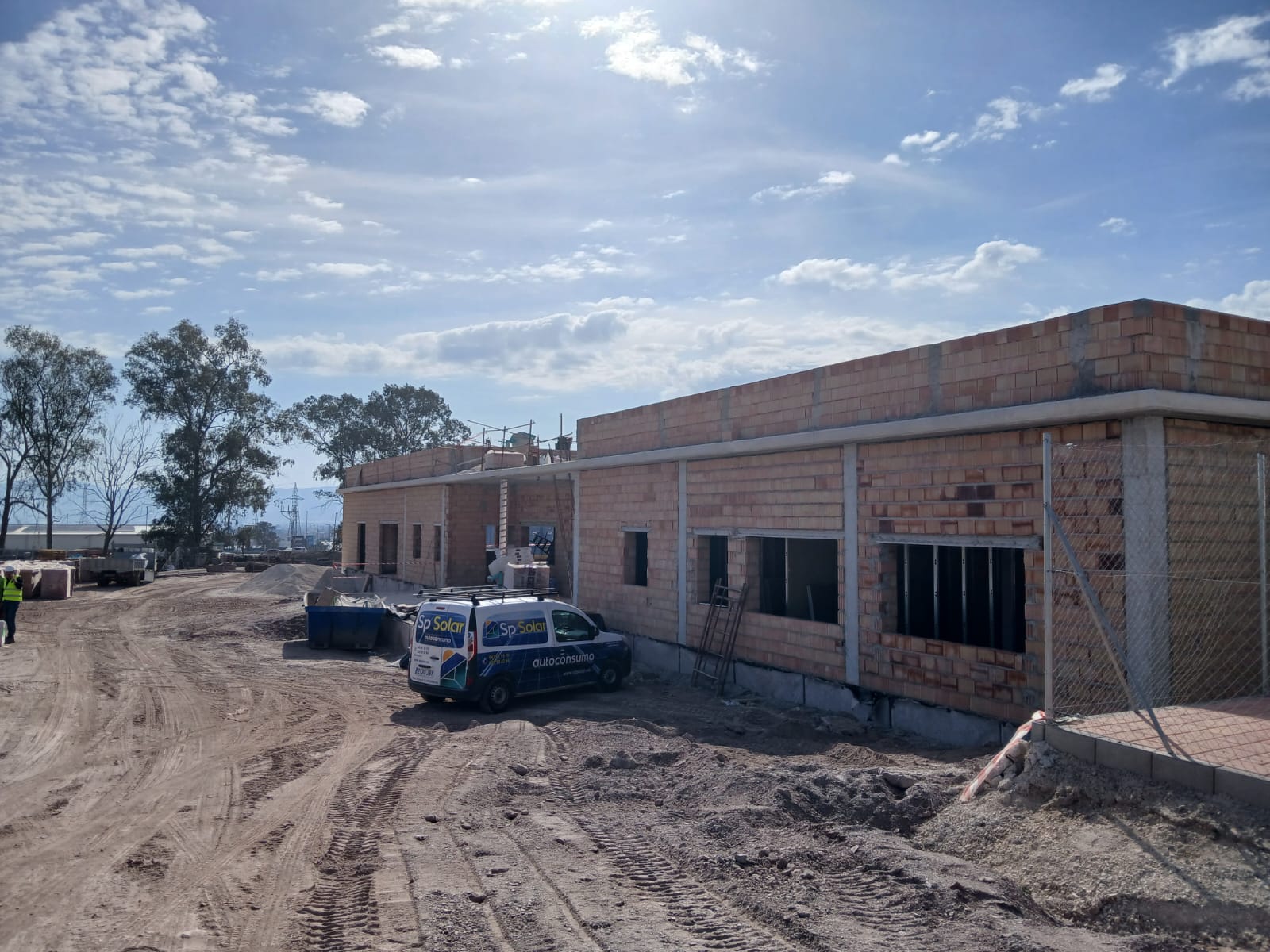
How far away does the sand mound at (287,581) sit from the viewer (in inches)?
1366

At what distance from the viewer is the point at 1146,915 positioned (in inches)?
206

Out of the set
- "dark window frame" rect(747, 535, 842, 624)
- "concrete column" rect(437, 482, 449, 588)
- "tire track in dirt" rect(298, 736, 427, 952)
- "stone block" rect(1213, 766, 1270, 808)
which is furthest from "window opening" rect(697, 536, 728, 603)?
"concrete column" rect(437, 482, 449, 588)

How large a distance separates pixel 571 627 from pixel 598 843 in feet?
24.9

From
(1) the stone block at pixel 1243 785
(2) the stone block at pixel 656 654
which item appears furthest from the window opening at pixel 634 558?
(1) the stone block at pixel 1243 785

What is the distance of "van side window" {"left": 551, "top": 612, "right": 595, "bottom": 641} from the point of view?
48.2ft

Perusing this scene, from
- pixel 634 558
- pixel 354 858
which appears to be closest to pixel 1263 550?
pixel 354 858

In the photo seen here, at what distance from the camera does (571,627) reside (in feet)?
48.9

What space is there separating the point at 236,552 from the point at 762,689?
193 ft

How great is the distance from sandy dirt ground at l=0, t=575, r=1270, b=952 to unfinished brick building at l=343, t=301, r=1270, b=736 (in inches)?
49.6

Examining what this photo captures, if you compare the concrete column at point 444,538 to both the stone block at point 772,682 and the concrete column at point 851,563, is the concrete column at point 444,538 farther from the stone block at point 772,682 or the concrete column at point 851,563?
the concrete column at point 851,563

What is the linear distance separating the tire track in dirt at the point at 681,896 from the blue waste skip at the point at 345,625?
1409 centimetres

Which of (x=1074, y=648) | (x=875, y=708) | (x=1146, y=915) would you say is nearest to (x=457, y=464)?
(x=875, y=708)

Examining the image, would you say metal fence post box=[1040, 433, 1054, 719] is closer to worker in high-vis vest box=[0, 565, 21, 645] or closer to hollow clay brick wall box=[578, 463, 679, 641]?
hollow clay brick wall box=[578, 463, 679, 641]

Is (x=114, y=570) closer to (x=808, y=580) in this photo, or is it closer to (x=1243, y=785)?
(x=808, y=580)
